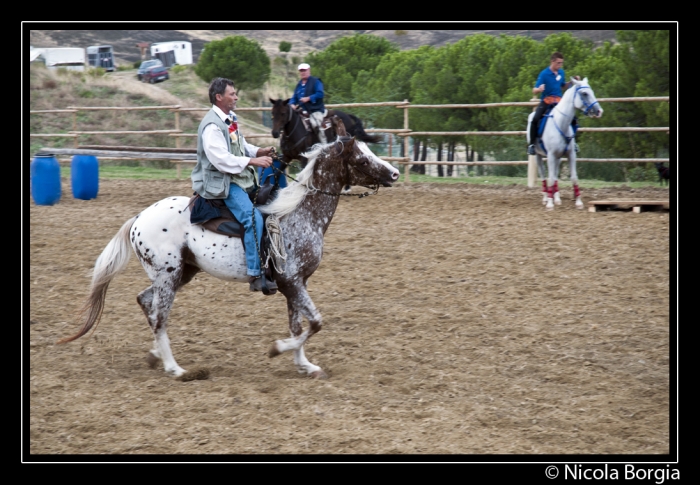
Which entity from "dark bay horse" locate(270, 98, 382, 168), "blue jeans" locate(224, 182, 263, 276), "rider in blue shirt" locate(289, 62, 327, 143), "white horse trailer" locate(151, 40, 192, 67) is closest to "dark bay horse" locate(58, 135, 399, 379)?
"blue jeans" locate(224, 182, 263, 276)

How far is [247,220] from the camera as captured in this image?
16.2ft

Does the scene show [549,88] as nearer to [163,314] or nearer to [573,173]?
[573,173]

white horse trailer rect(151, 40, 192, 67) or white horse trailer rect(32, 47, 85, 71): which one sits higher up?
white horse trailer rect(151, 40, 192, 67)

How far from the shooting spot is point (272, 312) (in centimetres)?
664

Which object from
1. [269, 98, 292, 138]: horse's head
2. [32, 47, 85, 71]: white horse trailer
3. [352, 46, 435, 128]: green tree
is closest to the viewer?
[269, 98, 292, 138]: horse's head

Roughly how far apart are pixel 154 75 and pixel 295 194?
41.3m

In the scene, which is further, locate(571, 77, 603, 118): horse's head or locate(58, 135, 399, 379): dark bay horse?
locate(571, 77, 603, 118): horse's head

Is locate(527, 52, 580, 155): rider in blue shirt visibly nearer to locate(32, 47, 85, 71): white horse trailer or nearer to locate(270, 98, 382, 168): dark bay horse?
locate(270, 98, 382, 168): dark bay horse

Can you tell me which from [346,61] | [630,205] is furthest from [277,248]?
[346,61]

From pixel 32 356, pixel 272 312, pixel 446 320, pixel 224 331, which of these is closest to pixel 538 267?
pixel 446 320

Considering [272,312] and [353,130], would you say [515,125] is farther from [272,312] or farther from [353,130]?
[272,312]

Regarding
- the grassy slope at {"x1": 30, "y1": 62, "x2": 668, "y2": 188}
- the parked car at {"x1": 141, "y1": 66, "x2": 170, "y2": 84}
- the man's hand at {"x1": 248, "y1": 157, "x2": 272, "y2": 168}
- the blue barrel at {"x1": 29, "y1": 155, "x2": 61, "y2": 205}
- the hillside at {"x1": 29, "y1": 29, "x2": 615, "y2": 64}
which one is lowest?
the man's hand at {"x1": 248, "y1": 157, "x2": 272, "y2": 168}

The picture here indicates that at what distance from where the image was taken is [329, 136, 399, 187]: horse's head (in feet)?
16.7

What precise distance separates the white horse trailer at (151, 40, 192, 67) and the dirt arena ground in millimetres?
52563
